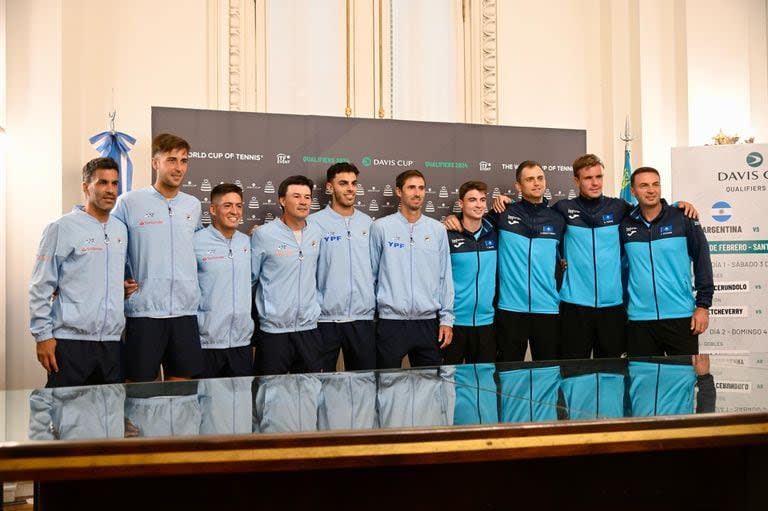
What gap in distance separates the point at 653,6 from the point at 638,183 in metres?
2.82

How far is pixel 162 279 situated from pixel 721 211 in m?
4.30

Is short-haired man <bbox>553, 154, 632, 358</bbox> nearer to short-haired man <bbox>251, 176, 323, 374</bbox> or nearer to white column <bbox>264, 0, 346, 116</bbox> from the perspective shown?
short-haired man <bbox>251, 176, 323, 374</bbox>

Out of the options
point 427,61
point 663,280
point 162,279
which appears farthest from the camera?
point 427,61

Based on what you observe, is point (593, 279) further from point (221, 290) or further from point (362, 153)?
point (221, 290)

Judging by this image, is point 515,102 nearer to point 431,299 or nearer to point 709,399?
point 431,299

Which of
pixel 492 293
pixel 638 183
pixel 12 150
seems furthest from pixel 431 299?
pixel 12 150

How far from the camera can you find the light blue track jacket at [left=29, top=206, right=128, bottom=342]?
4.05 meters

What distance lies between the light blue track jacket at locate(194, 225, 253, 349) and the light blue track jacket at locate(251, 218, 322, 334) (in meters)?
0.16

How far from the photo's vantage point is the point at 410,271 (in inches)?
200

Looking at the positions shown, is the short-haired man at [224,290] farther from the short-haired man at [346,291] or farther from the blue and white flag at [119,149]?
the blue and white flag at [119,149]

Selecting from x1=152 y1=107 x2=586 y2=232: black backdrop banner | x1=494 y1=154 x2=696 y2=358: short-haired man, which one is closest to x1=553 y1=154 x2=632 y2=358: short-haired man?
x1=494 y1=154 x2=696 y2=358: short-haired man

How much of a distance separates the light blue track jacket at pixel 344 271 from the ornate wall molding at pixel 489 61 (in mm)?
2497

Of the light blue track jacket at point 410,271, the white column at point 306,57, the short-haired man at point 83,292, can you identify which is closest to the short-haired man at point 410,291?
the light blue track jacket at point 410,271

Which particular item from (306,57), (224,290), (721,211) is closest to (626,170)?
(721,211)
